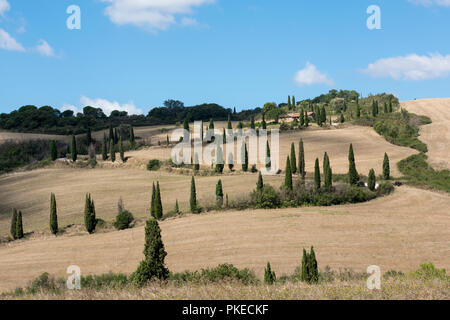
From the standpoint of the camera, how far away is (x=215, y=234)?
47.1 meters

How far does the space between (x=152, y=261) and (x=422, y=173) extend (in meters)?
57.9

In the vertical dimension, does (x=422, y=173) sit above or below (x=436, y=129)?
below

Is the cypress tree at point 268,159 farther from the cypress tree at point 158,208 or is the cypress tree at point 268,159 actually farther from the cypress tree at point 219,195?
the cypress tree at point 158,208

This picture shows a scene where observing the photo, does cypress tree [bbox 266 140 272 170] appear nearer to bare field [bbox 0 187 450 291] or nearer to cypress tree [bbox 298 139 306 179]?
cypress tree [bbox 298 139 306 179]

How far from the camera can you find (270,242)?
141 feet

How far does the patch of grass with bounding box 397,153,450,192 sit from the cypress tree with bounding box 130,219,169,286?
4935cm

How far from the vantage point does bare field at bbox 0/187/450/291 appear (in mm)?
37188

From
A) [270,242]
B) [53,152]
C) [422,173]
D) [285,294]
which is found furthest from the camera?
[53,152]

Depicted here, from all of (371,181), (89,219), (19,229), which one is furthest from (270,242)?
(19,229)

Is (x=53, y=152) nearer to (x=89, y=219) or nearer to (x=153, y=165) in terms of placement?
(x=153, y=165)

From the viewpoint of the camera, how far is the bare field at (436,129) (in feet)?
266

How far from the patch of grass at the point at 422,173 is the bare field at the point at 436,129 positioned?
5.23 ft

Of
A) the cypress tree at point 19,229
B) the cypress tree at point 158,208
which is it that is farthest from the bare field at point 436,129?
the cypress tree at point 19,229

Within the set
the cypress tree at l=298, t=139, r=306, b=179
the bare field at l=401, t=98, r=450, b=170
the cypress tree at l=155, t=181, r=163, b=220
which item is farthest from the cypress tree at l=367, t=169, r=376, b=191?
the cypress tree at l=155, t=181, r=163, b=220
